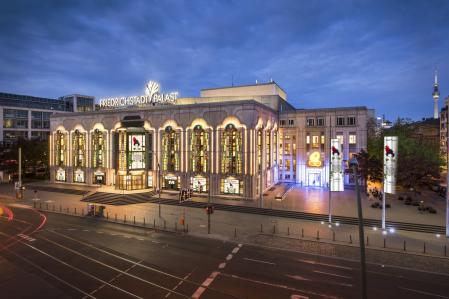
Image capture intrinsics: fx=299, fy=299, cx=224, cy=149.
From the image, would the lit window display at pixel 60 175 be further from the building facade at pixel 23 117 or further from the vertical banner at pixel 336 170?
the vertical banner at pixel 336 170

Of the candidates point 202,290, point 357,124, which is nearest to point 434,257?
point 202,290

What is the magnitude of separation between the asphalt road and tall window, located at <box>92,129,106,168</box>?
133 feet

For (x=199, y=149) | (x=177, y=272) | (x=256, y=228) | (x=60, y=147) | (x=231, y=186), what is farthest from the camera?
(x=60, y=147)

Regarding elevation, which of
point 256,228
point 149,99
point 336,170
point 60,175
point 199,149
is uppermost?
point 149,99

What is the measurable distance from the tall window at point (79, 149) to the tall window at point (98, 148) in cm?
380

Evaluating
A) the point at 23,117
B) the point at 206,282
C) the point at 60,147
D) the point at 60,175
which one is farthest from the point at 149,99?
the point at 23,117

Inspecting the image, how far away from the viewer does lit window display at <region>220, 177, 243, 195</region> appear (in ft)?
194

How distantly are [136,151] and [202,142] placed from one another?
1612 centimetres

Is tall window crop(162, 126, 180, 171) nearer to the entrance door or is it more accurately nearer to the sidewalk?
the sidewalk

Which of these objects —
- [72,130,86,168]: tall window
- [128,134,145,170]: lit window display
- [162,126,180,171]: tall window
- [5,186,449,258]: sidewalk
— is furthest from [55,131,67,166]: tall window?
[162,126,180,171]: tall window

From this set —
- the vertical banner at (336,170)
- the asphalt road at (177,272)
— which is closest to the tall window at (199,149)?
the asphalt road at (177,272)

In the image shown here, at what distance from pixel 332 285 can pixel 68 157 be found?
76162 mm

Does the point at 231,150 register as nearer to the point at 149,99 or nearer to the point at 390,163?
the point at 149,99

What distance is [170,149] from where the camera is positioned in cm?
6694
